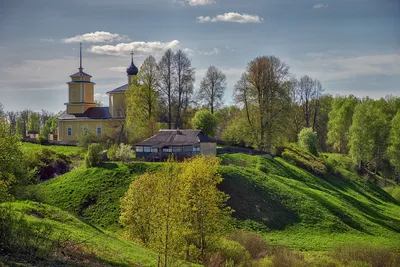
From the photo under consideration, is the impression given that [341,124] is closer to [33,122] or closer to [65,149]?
[65,149]

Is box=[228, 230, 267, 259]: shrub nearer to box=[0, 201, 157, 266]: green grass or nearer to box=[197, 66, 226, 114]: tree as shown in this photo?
box=[0, 201, 157, 266]: green grass

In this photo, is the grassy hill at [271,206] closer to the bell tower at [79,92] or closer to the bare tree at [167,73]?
the bare tree at [167,73]

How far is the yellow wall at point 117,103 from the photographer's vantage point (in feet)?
168

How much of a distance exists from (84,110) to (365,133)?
107 feet

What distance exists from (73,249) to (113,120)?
34556 mm

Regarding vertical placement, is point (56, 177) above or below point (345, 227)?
above

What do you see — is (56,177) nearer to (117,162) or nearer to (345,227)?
(117,162)

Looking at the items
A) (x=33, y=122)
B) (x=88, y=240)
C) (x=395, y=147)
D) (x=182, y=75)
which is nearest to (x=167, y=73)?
(x=182, y=75)

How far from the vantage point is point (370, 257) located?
20.4m

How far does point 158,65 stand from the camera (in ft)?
155

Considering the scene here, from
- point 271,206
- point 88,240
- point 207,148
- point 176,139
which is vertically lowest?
point 271,206

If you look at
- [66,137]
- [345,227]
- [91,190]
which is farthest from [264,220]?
[66,137]

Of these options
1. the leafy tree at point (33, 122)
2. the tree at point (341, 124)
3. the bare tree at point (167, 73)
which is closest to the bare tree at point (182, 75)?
the bare tree at point (167, 73)

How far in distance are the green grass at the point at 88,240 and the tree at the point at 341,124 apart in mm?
45613
